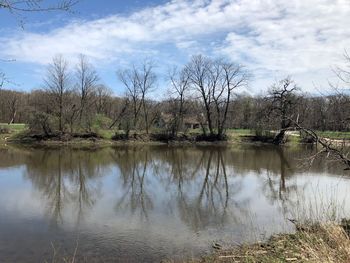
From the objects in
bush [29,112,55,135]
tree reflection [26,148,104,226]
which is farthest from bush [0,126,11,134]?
tree reflection [26,148,104,226]

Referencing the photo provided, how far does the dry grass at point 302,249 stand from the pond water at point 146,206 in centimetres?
69

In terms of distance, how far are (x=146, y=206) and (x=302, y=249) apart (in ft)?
29.2

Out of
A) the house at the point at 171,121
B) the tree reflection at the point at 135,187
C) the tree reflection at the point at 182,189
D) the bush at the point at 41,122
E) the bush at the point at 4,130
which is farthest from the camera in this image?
the house at the point at 171,121

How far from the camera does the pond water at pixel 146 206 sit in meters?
10.1

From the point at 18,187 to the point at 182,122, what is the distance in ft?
108

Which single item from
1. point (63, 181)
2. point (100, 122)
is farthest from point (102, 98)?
point (63, 181)

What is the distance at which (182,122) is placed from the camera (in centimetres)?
4978

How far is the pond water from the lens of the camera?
1011 centimetres

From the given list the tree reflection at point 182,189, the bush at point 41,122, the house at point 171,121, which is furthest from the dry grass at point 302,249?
the house at point 171,121

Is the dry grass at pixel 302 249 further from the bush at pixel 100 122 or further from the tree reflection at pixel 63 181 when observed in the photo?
the bush at pixel 100 122

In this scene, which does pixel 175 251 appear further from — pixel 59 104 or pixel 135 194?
pixel 59 104

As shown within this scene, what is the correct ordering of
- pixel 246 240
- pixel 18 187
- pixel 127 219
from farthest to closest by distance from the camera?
pixel 18 187
pixel 127 219
pixel 246 240

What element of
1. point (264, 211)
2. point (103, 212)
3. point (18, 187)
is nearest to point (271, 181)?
point (264, 211)

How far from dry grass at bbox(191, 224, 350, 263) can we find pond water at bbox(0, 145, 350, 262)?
688 millimetres
